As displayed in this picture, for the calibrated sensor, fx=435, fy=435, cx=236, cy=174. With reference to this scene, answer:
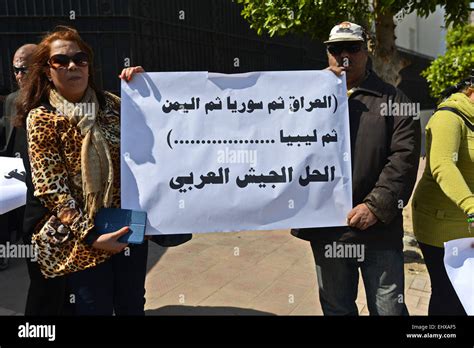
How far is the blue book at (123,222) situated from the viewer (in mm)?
2266

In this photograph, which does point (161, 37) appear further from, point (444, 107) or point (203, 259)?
point (444, 107)

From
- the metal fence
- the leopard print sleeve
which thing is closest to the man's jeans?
the leopard print sleeve

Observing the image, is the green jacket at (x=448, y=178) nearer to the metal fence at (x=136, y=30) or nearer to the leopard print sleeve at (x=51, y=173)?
the leopard print sleeve at (x=51, y=173)

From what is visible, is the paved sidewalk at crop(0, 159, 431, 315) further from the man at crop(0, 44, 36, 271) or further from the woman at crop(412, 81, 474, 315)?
the woman at crop(412, 81, 474, 315)

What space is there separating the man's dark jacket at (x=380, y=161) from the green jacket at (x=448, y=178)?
0.40 ft

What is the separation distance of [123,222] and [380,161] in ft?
4.75

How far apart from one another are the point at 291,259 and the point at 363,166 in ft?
8.60

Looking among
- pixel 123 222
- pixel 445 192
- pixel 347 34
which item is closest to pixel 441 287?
pixel 445 192

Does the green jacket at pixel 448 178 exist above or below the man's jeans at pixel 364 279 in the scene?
above

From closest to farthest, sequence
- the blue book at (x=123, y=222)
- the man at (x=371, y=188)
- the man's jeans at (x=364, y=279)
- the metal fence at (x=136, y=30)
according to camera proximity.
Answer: the blue book at (x=123, y=222) → the man at (x=371, y=188) → the man's jeans at (x=364, y=279) → the metal fence at (x=136, y=30)

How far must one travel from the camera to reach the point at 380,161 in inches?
95.4

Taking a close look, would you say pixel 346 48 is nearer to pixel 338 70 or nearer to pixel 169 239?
pixel 338 70

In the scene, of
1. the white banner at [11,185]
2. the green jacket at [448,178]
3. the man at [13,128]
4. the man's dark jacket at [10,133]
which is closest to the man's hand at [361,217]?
the green jacket at [448,178]

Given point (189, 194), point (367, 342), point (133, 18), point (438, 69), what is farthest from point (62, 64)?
point (438, 69)
